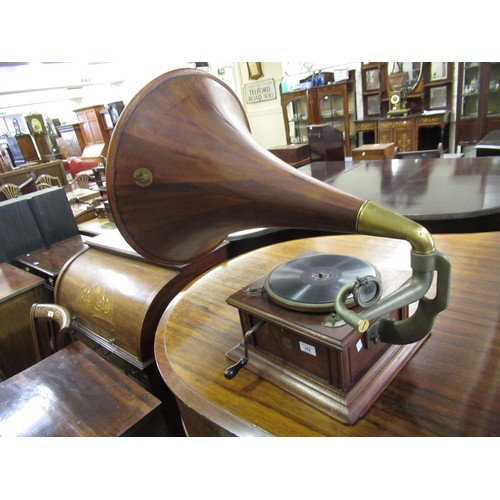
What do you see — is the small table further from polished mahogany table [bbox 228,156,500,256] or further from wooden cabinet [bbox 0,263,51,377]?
polished mahogany table [bbox 228,156,500,256]

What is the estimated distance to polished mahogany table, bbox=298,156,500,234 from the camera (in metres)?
1.92

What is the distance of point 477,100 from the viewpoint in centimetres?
512

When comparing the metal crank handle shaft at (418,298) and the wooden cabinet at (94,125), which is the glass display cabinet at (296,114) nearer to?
the wooden cabinet at (94,125)

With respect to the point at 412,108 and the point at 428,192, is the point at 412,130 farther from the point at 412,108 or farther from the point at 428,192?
the point at 428,192

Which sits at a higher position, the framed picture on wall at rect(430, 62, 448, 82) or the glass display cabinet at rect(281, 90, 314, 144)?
the framed picture on wall at rect(430, 62, 448, 82)

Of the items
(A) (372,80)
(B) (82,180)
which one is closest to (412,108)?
(A) (372,80)

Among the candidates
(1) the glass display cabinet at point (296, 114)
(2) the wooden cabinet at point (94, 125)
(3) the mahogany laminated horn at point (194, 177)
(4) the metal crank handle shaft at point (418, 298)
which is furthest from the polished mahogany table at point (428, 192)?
(2) the wooden cabinet at point (94, 125)

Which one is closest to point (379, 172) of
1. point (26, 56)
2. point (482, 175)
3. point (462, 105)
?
point (482, 175)

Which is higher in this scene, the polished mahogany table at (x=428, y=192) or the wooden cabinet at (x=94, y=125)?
the wooden cabinet at (x=94, y=125)

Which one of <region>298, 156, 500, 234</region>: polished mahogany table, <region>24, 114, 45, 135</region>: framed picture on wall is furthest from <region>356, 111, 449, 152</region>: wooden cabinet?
<region>24, 114, 45, 135</region>: framed picture on wall

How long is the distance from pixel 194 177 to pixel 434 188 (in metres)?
2.03

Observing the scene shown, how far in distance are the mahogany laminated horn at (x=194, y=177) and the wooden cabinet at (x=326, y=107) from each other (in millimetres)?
5910

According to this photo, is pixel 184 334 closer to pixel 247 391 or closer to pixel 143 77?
pixel 247 391

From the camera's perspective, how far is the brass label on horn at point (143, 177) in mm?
712
